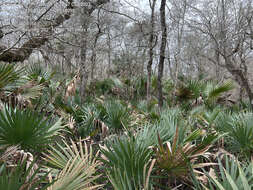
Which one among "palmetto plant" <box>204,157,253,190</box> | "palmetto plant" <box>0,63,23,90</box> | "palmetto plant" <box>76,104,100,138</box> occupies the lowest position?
"palmetto plant" <box>76,104,100,138</box>

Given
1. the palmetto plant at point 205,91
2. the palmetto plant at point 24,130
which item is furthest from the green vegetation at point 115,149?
the palmetto plant at point 205,91

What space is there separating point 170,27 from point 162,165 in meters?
6.89

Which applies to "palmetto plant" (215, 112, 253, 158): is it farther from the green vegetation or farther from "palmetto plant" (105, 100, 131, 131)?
"palmetto plant" (105, 100, 131, 131)

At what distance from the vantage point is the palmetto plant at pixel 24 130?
2146 mm

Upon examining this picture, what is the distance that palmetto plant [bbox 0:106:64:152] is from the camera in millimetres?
2146

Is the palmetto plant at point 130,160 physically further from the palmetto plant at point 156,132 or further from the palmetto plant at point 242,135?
the palmetto plant at point 242,135

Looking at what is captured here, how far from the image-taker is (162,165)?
7.08 ft

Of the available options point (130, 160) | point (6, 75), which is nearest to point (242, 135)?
point (130, 160)

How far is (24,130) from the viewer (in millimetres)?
2170

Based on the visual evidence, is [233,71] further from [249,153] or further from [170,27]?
[249,153]

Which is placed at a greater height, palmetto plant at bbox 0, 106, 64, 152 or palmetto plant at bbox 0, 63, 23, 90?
palmetto plant at bbox 0, 63, 23, 90

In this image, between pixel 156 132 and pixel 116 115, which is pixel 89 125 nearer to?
pixel 116 115

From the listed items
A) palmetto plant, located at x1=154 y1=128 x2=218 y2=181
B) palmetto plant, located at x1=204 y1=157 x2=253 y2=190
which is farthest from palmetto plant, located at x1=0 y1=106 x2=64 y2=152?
palmetto plant, located at x1=204 y1=157 x2=253 y2=190

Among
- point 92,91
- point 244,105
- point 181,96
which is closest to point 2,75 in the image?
point 181,96
